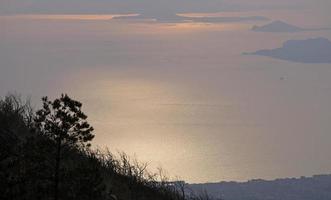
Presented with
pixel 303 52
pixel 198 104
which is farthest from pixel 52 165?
pixel 303 52

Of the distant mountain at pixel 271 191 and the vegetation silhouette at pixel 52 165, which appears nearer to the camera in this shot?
the vegetation silhouette at pixel 52 165

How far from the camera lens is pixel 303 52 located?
241 ft

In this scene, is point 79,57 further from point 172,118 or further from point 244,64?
point 172,118

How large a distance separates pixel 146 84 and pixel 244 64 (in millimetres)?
23235

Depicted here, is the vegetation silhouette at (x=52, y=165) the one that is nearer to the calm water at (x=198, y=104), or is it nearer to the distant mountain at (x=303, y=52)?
the calm water at (x=198, y=104)

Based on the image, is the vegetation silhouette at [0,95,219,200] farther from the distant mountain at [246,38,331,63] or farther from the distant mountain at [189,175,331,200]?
the distant mountain at [246,38,331,63]

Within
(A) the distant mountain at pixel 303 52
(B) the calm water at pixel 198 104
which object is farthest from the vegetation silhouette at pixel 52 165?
(A) the distant mountain at pixel 303 52

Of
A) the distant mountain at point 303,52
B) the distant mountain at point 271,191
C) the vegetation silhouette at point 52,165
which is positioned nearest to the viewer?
the vegetation silhouette at point 52,165

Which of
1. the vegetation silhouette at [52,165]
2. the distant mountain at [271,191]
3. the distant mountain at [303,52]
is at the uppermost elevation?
the distant mountain at [303,52]

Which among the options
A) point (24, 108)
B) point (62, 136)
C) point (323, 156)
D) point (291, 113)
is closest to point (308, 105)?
point (291, 113)

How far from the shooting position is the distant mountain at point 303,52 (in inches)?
2840

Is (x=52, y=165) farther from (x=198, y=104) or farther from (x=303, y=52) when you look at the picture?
(x=303, y=52)

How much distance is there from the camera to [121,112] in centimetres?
3372

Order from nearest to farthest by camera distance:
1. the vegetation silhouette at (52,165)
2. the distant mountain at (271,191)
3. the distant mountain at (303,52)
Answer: the vegetation silhouette at (52,165) < the distant mountain at (271,191) < the distant mountain at (303,52)
